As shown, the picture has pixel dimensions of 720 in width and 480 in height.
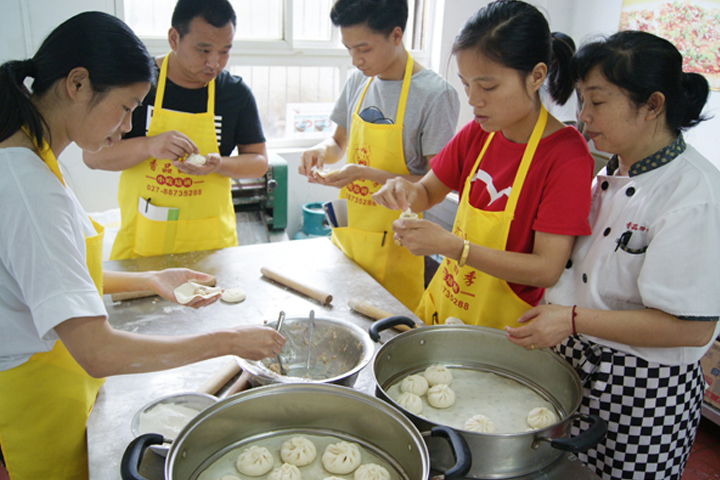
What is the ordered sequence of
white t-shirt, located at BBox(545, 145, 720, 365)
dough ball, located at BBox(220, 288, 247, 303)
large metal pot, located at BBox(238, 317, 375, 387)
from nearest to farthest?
white t-shirt, located at BBox(545, 145, 720, 365)
large metal pot, located at BBox(238, 317, 375, 387)
dough ball, located at BBox(220, 288, 247, 303)

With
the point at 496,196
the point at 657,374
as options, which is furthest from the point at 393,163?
the point at 657,374

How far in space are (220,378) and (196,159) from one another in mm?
1150

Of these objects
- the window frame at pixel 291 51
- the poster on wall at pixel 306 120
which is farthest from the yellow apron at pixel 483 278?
the poster on wall at pixel 306 120

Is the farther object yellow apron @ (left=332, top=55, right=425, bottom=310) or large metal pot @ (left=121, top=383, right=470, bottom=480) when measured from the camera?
yellow apron @ (left=332, top=55, right=425, bottom=310)

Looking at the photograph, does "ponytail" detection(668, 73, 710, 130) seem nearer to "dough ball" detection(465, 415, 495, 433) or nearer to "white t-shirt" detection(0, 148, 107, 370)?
"dough ball" detection(465, 415, 495, 433)

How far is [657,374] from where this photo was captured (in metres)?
1.47

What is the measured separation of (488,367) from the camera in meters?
1.64

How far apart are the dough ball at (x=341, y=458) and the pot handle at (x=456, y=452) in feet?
0.67

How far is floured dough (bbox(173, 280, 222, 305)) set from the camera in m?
1.67

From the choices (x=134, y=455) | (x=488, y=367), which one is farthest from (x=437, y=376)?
(x=134, y=455)

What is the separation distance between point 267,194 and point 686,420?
3.26 m

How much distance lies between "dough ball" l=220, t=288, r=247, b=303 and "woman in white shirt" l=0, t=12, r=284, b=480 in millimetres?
649

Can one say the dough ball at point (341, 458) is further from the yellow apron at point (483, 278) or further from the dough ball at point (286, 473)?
the yellow apron at point (483, 278)

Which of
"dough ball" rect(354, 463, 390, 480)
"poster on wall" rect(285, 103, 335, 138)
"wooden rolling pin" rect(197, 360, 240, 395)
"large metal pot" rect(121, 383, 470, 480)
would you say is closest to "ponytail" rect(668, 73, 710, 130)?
"large metal pot" rect(121, 383, 470, 480)
